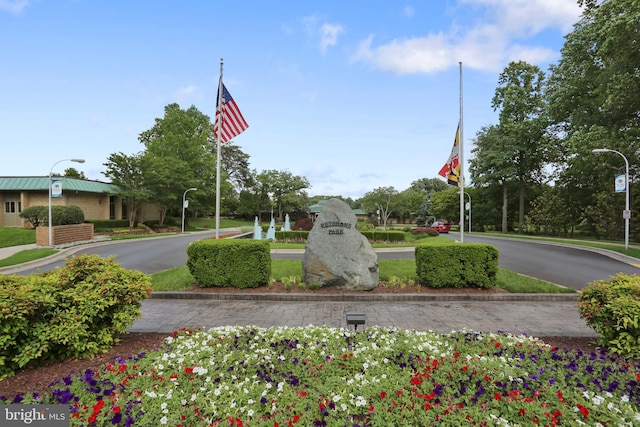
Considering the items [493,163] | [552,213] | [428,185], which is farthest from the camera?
[428,185]

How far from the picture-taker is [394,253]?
16531 millimetres

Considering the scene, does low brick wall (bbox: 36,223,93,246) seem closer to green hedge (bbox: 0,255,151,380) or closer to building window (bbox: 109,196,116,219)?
building window (bbox: 109,196,116,219)

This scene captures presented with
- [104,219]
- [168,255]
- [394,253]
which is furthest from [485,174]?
[104,219]

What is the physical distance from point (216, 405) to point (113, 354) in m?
2.14

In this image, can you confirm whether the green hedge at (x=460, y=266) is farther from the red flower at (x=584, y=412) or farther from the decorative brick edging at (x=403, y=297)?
the red flower at (x=584, y=412)

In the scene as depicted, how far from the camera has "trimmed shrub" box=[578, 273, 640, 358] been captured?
3.93 m

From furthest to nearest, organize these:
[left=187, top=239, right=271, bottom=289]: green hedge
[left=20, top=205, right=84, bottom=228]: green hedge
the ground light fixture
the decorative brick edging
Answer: [left=20, top=205, right=84, bottom=228]: green hedge, [left=187, top=239, right=271, bottom=289]: green hedge, the decorative brick edging, the ground light fixture

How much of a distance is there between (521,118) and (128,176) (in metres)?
39.3

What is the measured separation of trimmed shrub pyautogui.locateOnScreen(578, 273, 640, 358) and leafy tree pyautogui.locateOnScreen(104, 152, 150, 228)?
34537mm

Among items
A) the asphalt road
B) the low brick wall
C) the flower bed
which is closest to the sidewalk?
the flower bed

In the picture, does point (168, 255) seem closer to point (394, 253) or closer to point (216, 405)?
point (394, 253)

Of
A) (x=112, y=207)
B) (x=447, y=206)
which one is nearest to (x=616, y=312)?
(x=112, y=207)

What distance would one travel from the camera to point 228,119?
390 inches
